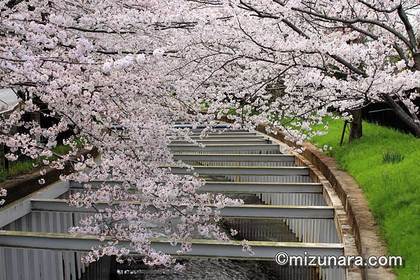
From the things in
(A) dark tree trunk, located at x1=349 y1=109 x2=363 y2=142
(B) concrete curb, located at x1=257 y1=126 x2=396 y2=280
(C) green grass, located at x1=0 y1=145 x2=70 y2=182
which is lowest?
(B) concrete curb, located at x1=257 y1=126 x2=396 y2=280

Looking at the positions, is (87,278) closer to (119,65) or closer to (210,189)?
(210,189)

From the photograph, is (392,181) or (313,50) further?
(392,181)

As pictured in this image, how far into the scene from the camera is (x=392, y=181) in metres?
7.74

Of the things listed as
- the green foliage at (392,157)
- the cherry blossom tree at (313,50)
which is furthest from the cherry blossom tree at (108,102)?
the green foliage at (392,157)

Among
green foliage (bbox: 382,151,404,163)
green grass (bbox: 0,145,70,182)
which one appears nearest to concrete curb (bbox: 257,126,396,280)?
green foliage (bbox: 382,151,404,163)

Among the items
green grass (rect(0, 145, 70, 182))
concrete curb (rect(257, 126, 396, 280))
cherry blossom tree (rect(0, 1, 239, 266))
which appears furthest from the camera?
green grass (rect(0, 145, 70, 182))

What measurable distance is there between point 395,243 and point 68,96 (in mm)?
4071

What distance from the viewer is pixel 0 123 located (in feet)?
18.5

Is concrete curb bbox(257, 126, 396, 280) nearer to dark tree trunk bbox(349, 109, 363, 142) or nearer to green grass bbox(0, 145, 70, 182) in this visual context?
dark tree trunk bbox(349, 109, 363, 142)

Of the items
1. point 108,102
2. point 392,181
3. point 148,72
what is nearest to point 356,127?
point 392,181

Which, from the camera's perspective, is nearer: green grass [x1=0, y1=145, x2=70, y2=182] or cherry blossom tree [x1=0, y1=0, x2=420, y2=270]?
cherry blossom tree [x1=0, y1=0, x2=420, y2=270]

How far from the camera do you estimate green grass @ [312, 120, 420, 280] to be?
5691mm

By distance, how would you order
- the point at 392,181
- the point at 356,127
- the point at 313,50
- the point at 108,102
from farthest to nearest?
1. the point at 356,127
2. the point at 392,181
3. the point at 108,102
4. the point at 313,50

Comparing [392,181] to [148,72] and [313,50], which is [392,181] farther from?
[148,72]
